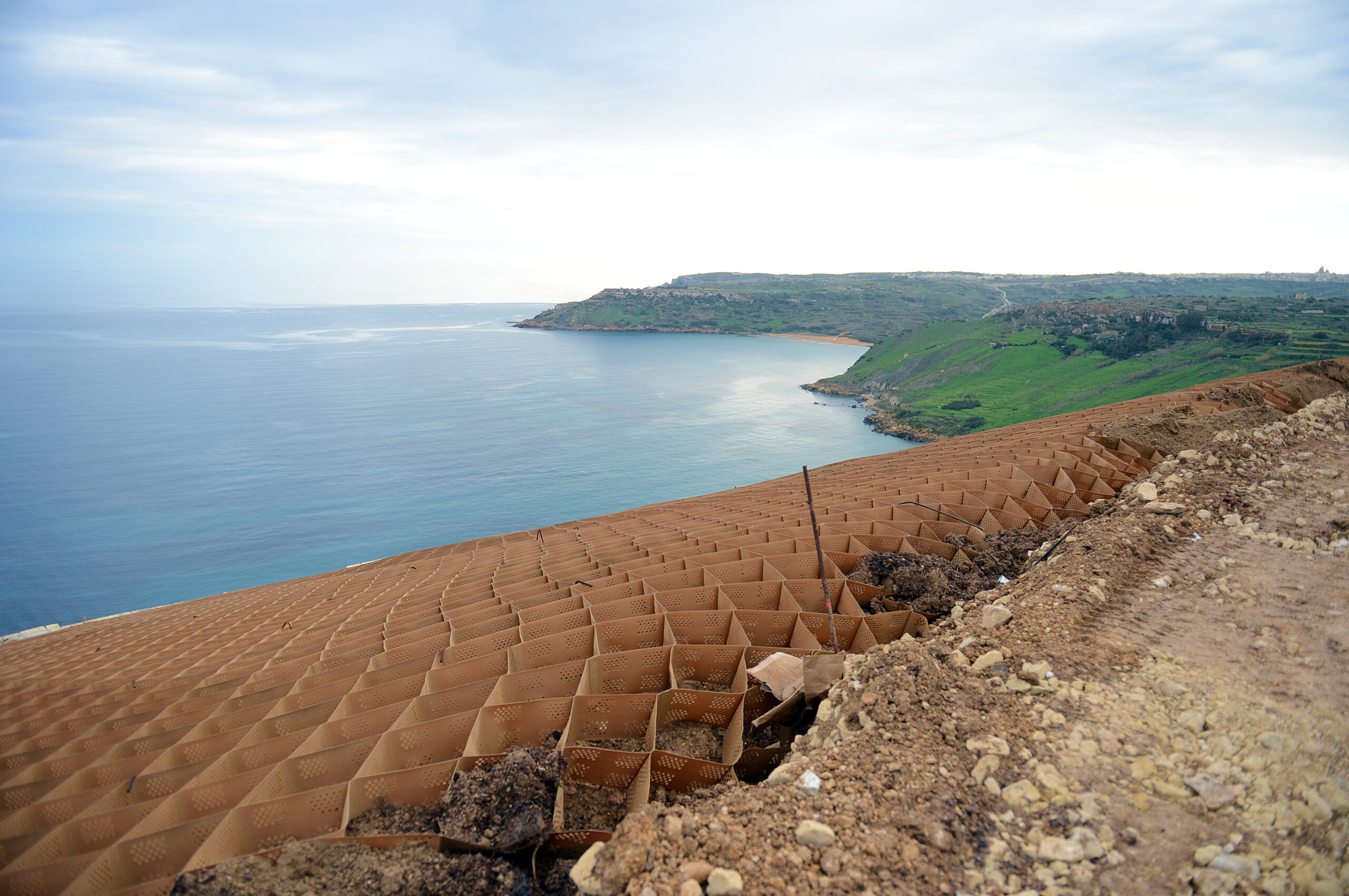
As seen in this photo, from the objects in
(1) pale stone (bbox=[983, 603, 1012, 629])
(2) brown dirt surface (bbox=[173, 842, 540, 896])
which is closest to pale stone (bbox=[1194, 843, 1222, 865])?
(1) pale stone (bbox=[983, 603, 1012, 629])

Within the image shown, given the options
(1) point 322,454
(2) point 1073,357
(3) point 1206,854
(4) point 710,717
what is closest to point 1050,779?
(3) point 1206,854

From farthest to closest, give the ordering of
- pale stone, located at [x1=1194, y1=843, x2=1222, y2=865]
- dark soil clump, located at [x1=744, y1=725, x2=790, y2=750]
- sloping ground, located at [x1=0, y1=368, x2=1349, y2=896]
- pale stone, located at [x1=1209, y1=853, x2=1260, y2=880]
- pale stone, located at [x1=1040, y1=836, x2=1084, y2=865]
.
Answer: dark soil clump, located at [x1=744, y1=725, x2=790, y2=750] → sloping ground, located at [x1=0, y1=368, x2=1349, y2=896] → pale stone, located at [x1=1040, y1=836, x2=1084, y2=865] → pale stone, located at [x1=1194, y1=843, x2=1222, y2=865] → pale stone, located at [x1=1209, y1=853, x2=1260, y2=880]

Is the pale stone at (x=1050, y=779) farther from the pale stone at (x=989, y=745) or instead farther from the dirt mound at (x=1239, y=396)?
the dirt mound at (x=1239, y=396)

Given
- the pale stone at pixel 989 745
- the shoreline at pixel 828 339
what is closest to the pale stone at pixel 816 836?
the pale stone at pixel 989 745

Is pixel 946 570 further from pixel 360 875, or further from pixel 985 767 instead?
pixel 360 875

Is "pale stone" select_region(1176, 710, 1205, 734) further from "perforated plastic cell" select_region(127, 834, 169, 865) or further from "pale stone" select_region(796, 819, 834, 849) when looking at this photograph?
"perforated plastic cell" select_region(127, 834, 169, 865)

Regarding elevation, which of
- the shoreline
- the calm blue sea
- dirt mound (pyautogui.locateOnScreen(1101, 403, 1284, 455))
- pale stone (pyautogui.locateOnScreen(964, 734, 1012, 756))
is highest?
the shoreline

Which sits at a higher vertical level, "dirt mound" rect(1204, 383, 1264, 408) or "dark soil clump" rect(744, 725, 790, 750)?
"dirt mound" rect(1204, 383, 1264, 408)
